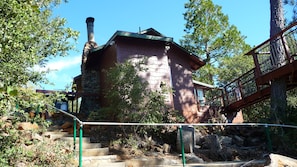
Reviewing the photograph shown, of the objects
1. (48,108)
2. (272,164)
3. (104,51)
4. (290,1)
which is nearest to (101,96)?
(104,51)

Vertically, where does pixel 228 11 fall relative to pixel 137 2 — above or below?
above

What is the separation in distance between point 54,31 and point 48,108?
201 cm

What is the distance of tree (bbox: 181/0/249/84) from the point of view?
62.3 feet

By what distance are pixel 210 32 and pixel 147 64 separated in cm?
1071

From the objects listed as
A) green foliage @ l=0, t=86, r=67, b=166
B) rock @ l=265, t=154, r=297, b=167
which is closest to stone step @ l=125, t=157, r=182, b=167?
green foliage @ l=0, t=86, r=67, b=166

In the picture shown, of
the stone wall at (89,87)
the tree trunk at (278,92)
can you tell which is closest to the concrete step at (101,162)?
the stone wall at (89,87)

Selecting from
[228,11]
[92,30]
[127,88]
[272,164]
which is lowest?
[272,164]

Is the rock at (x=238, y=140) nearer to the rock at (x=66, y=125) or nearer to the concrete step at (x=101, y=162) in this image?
the concrete step at (x=101, y=162)

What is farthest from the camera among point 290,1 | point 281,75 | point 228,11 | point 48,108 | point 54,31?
point 228,11

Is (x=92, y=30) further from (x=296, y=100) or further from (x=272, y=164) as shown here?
(x=296, y=100)

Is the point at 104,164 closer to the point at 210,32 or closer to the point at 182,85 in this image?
the point at 182,85

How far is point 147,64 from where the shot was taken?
982 cm

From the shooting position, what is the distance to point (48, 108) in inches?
214

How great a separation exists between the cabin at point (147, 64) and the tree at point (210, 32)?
618 cm
